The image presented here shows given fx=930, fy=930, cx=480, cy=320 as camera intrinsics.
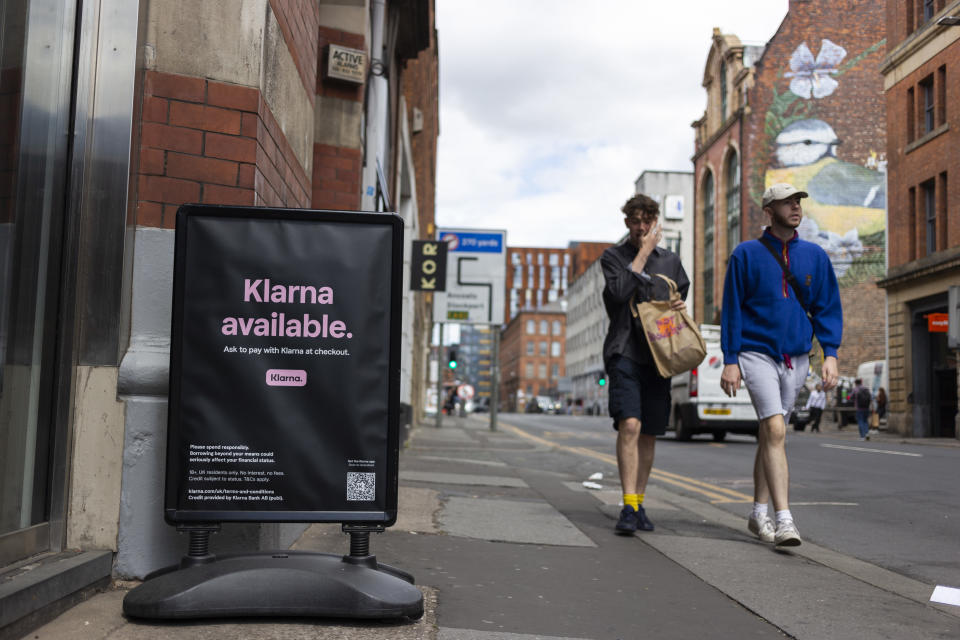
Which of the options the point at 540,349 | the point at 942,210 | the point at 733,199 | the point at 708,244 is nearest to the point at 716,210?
the point at 733,199

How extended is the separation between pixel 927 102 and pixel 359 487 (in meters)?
30.2

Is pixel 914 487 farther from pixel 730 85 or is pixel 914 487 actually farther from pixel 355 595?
pixel 730 85

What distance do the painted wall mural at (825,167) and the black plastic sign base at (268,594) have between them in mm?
47558

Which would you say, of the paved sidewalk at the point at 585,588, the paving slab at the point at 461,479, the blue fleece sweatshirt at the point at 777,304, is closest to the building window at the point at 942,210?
the paving slab at the point at 461,479

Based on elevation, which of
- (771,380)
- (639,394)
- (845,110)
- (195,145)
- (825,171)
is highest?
(845,110)

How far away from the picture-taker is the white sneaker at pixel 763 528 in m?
5.19

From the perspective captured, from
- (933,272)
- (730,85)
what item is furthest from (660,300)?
(730,85)

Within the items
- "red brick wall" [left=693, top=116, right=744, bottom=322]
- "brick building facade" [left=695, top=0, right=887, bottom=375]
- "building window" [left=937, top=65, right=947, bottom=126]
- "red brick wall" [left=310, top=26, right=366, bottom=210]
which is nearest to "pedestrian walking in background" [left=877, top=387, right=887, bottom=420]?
"building window" [left=937, top=65, right=947, bottom=126]

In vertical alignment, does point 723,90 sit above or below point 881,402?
above

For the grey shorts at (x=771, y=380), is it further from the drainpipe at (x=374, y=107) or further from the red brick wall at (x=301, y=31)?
the drainpipe at (x=374, y=107)

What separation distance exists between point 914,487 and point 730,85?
4817 cm

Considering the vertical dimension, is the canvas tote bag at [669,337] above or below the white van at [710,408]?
above

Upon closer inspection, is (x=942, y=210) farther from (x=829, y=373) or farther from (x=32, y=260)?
(x=32, y=260)

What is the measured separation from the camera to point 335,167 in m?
6.82
